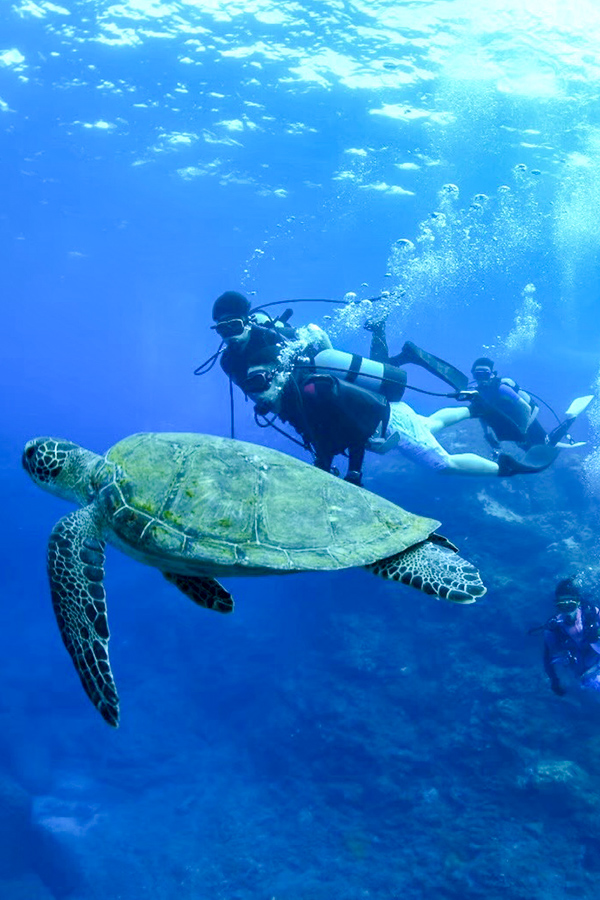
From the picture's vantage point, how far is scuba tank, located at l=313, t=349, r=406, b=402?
17.6 feet

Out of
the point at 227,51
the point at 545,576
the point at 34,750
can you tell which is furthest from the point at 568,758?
the point at 227,51

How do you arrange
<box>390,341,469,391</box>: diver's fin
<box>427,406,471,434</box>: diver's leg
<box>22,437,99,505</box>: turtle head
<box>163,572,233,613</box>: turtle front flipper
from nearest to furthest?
<box>163,572,233,613</box>: turtle front flipper → <box>22,437,99,505</box>: turtle head → <box>390,341,469,391</box>: diver's fin → <box>427,406,471,434</box>: diver's leg

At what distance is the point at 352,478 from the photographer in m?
4.99

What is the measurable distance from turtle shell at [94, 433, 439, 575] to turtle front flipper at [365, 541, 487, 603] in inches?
5.8

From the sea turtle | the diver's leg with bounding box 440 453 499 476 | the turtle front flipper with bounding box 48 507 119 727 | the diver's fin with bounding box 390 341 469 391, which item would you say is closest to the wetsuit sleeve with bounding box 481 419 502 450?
the diver's fin with bounding box 390 341 469 391

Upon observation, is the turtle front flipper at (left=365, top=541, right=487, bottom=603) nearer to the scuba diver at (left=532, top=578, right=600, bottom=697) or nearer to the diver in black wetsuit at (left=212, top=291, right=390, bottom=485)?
the diver in black wetsuit at (left=212, top=291, right=390, bottom=485)

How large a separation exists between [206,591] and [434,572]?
57.9 inches

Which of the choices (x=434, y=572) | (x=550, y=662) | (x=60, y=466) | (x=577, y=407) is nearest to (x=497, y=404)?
(x=577, y=407)

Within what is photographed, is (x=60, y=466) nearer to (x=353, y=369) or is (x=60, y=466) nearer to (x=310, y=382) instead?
(x=310, y=382)

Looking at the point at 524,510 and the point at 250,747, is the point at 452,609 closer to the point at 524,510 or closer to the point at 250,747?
the point at 524,510

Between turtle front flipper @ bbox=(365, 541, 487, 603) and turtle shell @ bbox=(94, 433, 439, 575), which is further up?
turtle shell @ bbox=(94, 433, 439, 575)

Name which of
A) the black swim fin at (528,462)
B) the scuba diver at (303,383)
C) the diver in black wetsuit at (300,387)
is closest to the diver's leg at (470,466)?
the black swim fin at (528,462)

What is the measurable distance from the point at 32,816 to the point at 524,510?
14.5 m

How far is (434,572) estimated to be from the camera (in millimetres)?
3162
